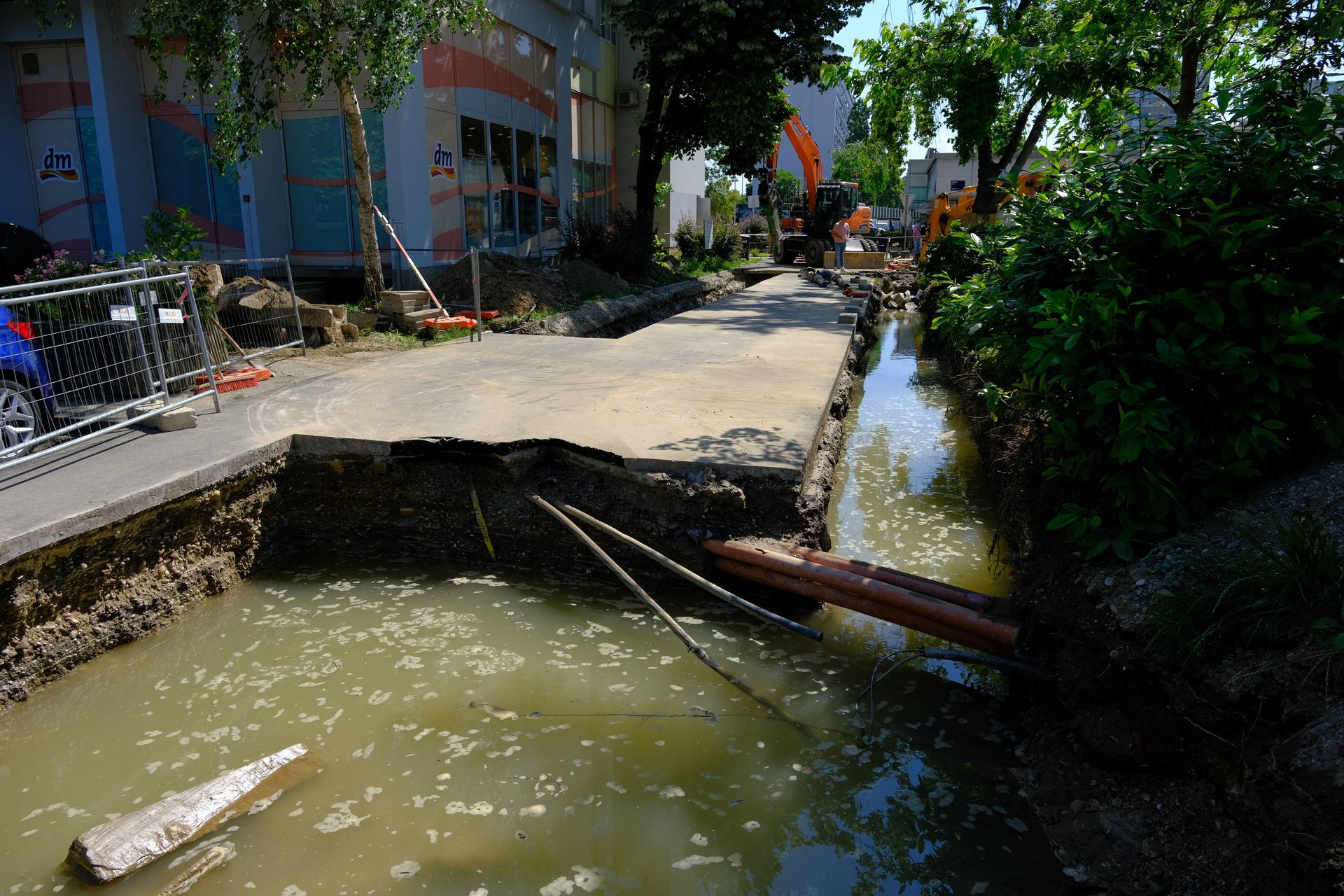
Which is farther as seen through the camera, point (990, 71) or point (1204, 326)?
point (990, 71)

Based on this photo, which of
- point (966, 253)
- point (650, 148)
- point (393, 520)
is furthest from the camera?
point (650, 148)

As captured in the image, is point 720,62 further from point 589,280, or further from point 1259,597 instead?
point 1259,597

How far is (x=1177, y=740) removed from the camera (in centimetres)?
319

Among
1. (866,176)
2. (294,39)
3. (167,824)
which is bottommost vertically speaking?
(167,824)

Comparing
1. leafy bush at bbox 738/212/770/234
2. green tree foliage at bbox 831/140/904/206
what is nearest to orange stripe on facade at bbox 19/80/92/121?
leafy bush at bbox 738/212/770/234

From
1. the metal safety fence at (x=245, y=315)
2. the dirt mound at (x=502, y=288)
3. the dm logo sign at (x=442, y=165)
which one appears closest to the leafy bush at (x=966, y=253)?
the dirt mound at (x=502, y=288)

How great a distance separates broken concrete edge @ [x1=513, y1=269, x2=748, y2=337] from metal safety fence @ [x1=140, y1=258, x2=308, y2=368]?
2.83 meters

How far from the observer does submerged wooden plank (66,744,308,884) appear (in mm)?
3045

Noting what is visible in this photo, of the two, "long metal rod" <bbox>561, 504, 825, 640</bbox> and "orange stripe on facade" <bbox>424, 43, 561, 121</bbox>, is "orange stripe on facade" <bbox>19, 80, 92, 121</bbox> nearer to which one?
"orange stripe on facade" <bbox>424, 43, 561, 121</bbox>

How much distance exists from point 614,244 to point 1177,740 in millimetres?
15477

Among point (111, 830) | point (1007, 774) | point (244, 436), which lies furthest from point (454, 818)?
point (244, 436)

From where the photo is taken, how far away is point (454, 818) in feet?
11.1

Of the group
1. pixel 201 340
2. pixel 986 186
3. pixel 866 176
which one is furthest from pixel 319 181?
pixel 866 176

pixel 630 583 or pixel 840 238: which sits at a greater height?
Result: pixel 840 238
